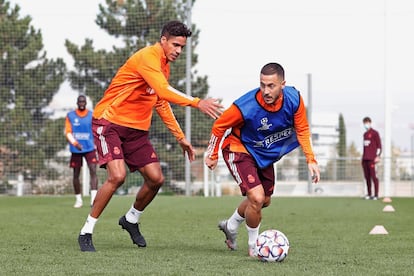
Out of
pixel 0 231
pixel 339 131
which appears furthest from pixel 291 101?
pixel 339 131

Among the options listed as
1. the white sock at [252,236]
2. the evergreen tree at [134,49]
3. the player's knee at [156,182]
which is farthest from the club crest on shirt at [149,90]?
the evergreen tree at [134,49]

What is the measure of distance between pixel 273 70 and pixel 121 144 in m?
1.76

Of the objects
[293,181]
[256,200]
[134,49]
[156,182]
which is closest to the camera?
[256,200]

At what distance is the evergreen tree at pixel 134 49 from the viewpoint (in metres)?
25.2

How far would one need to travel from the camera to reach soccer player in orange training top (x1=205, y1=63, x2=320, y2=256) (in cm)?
689

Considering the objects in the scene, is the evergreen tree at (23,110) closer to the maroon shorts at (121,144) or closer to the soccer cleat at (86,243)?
the maroon shorts at (121,144)

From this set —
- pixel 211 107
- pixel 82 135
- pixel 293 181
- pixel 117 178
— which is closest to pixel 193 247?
pixel 117 178

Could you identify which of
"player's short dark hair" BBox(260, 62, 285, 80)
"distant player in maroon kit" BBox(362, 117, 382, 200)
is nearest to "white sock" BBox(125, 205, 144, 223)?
"player's short dark hair" BBox(260, 62, 285, 80)

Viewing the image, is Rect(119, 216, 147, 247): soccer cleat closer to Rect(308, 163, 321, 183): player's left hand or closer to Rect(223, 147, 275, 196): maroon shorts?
Rect(223, 147, 275, 196): maroon shorts

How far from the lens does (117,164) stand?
7.50 meters

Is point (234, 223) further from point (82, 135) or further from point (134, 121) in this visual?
point (82, 135)

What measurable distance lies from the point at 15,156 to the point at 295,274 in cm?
2103

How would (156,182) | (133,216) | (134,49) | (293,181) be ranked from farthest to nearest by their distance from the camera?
(134,49), (293,181), (133,216), (156,182)

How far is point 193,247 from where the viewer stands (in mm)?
7730
